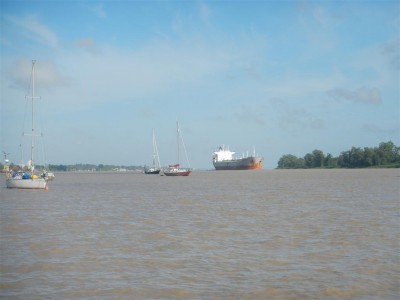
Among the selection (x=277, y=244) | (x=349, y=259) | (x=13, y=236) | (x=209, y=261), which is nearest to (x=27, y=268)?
(x=209, y=261)

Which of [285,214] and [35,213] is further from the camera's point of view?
[35,213]

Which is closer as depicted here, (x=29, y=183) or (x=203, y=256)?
(x=203, y=256)

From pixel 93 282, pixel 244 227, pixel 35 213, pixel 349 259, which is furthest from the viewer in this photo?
pixel 35 213

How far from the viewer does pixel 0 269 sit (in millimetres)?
13289

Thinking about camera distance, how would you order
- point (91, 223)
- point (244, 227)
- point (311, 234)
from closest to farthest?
1. point (311, 234)
2. point (244, 227)
3. point (91, 223)

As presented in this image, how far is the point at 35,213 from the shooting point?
28828mm

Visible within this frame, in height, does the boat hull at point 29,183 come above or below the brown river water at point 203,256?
above

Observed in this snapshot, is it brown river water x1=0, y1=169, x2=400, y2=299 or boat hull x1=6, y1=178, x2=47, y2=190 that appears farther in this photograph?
boat hull x1=6, y1=178, x2=47, y2=190

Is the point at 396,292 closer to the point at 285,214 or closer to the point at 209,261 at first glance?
the point at 209,261

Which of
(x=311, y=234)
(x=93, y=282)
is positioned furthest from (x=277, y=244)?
(x=93, y=282)

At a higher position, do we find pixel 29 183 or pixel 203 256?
pixel 29 183

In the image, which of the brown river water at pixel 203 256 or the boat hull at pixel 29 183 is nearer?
the brown river water at pixel 203 256

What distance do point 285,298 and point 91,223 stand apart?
14920 mm

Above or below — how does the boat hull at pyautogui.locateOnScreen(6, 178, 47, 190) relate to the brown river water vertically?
above
